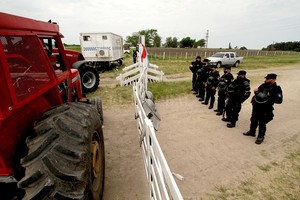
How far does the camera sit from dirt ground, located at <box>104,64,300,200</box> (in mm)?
3390

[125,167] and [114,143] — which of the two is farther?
[114,143]

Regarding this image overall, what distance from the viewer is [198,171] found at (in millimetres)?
3693

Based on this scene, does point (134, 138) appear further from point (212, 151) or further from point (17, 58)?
point (17, 58)

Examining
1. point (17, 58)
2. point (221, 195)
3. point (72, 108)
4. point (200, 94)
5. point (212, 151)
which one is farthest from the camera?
point (200, 94)

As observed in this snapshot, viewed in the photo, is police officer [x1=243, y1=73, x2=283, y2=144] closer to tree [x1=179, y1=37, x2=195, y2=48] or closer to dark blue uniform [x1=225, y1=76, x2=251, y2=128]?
dark blue uniform [x1=225, y1=76, x2=251, y2=128]

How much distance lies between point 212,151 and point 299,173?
4.99 feet

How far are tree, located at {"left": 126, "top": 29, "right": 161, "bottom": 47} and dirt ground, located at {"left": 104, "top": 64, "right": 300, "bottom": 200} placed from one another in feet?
251

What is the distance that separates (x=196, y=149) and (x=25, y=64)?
355cm

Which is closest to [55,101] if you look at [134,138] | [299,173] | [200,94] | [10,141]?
[10,141]

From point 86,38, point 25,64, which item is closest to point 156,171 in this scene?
point 25,64

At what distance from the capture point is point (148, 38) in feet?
293

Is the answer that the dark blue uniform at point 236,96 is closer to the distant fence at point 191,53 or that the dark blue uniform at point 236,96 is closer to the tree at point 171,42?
the distant fence at point 191,53

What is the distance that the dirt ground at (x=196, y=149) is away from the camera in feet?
11.1

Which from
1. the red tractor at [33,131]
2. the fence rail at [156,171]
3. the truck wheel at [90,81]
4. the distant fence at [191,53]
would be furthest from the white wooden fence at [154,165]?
the distant fence at [191,53]
